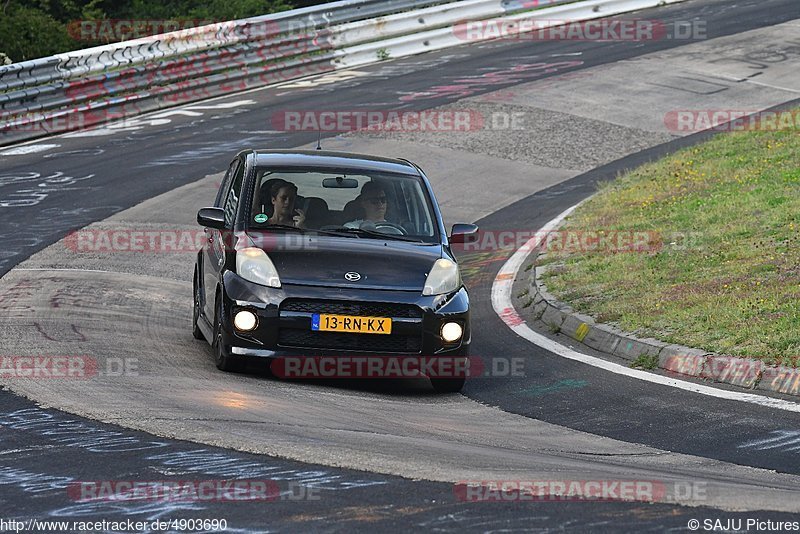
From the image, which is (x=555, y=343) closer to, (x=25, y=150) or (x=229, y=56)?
(x=25, y=150)

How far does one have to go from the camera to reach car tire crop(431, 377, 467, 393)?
9.60 m

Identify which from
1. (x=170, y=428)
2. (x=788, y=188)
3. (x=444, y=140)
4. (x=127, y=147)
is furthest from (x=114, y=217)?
(x=170, y=428)

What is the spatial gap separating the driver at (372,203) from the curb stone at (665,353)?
7.41ft

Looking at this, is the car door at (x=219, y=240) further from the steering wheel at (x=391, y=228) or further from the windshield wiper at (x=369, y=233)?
the steering wheel at (x=391, y=228)

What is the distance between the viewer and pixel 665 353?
34.1 feet

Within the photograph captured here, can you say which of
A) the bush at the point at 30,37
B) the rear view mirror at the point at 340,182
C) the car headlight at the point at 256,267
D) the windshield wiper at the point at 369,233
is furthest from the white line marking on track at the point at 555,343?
the bush at the point at 30,37

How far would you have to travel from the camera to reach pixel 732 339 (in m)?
10.2

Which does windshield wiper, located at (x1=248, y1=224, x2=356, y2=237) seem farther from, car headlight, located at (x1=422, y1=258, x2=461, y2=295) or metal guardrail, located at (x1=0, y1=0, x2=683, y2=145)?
metal guardrail, located at (x1=0, y1=0, x2=683, y2=145)

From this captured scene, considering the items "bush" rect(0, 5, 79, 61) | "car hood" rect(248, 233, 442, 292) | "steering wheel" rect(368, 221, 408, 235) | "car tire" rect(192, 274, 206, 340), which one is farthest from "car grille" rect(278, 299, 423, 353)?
"bush" rect(0, 5, 79, 61)

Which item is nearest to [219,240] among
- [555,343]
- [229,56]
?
[555,343]

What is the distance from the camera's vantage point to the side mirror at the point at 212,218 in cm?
1030

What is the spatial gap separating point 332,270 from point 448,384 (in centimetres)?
116

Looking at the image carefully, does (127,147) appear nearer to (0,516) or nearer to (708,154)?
(708,154)

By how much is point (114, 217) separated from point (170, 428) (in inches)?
382
